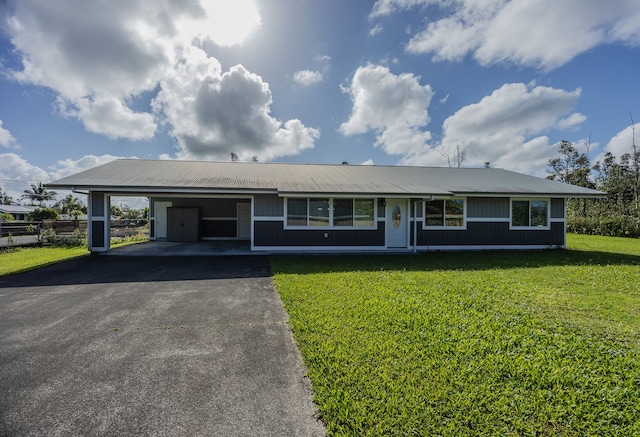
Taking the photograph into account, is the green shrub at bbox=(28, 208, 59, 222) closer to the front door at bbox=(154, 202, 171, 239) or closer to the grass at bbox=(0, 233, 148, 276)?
the front door at bbox=(154, 202, 171, 239)

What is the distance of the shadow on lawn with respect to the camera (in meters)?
8.02

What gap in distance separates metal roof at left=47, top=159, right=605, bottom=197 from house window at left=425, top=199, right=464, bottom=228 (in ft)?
2.08

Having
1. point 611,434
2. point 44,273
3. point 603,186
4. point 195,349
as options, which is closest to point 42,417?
point 195,349

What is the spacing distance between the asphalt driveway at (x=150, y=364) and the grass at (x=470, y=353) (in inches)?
14.0

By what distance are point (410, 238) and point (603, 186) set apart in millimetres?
31840

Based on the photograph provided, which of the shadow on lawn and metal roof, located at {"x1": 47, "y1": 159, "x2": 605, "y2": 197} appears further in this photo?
metal roof, located at {"x1": 47, "y1": 159, "x2": 605, "y2": 197}

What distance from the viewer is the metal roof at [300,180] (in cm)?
986

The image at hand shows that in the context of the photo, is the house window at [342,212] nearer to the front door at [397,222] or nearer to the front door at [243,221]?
the front door at [397,222]

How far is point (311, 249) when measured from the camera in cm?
1066

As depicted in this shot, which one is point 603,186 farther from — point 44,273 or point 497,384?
point 44,273

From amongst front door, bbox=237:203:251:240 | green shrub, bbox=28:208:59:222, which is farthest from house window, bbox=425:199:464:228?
green shrub, bbox=28:208:59:222

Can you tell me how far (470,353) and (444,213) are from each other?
9.13 m

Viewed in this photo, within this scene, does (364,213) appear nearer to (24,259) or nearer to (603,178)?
(24,259)

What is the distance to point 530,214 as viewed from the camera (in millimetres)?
11805
